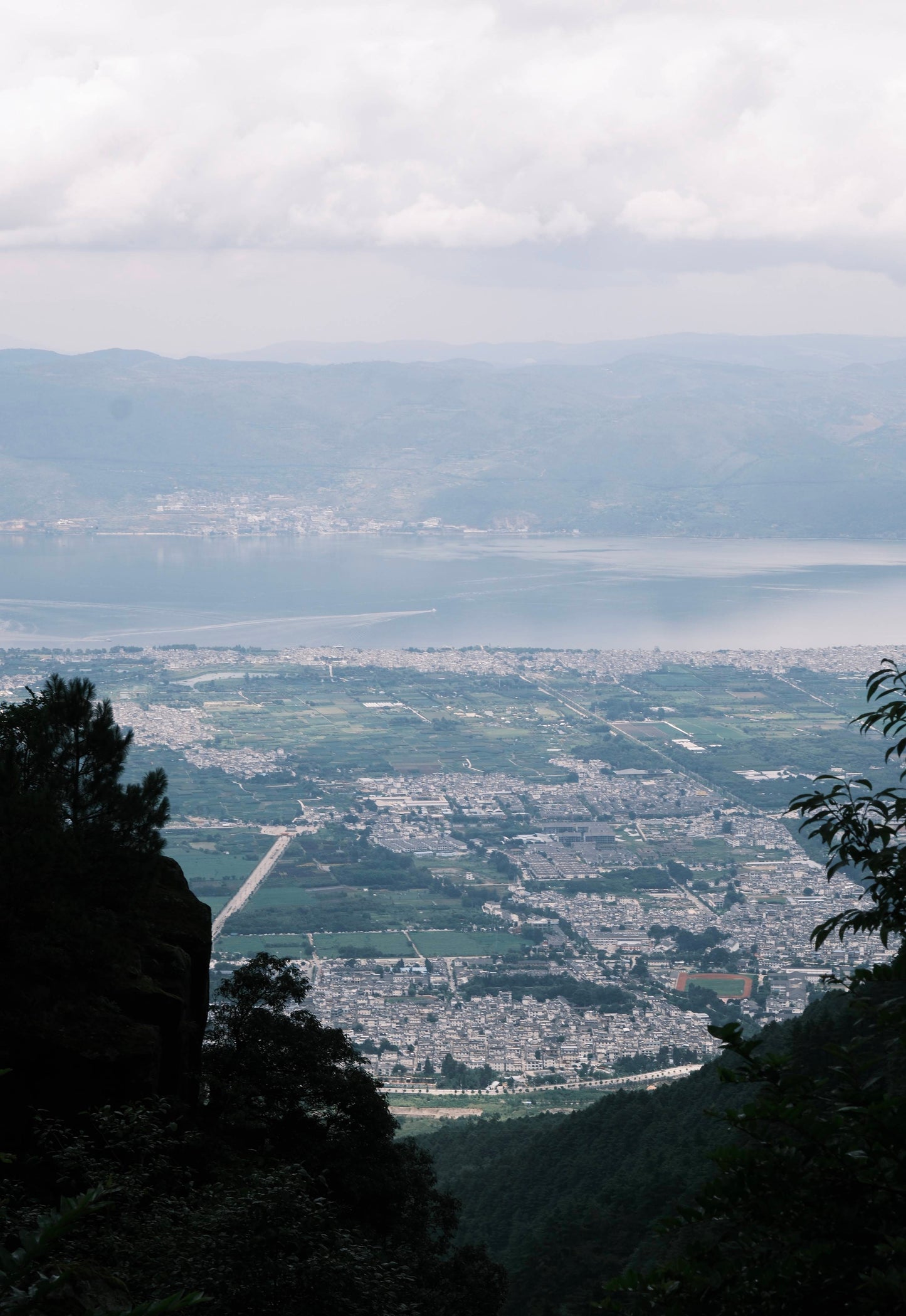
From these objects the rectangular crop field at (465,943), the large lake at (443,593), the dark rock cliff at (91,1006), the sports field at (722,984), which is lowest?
the sports field at (722,984)

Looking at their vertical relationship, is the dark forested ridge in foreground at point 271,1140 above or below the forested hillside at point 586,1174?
above

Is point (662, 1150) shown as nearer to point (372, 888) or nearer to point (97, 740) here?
point (97, 740)

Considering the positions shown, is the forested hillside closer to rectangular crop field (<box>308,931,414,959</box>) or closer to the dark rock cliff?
the dark rock cliff

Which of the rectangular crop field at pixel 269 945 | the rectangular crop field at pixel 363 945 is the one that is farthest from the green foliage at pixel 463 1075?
the rectangular crop field at pixel 363 945

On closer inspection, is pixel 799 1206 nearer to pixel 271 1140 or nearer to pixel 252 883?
pixel 271 1140

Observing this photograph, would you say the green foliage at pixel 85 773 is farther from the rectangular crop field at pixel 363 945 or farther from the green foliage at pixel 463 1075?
the rectangular crop field at pixel 363 945

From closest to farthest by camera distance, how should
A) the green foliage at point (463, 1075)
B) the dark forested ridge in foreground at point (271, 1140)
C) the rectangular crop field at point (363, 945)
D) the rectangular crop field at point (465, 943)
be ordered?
the dark forested ridge in foreground at point (271, 1140)
the green foliage at point (463, 1075)
the rectangular crop field at point (363, 945)
the rectangular crop field at point (465, 943)
